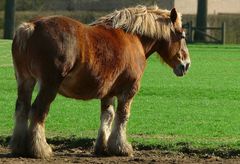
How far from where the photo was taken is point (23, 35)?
32.0ft

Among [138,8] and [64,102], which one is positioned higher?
[138,8]

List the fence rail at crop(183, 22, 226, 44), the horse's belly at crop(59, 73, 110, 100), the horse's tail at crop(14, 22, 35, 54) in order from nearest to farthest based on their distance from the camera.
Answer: the horse's tail at crop(14, 22, 35, 54)
the horse's belly at crop(59, 73, 110, 100)
the fence rail at crop(183, 22, 226, 44)

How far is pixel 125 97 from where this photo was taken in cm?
1088

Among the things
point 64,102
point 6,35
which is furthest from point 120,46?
point 6,35

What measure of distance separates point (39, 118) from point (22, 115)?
0.39 m

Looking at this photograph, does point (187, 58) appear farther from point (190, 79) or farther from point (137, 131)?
point (190, 79)

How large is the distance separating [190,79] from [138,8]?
49.4ft

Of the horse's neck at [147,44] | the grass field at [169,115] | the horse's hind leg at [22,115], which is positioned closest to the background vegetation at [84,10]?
the grass field at [169,115]

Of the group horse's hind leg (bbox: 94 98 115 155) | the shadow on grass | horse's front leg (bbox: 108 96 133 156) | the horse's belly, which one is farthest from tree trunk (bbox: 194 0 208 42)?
the horse's belly

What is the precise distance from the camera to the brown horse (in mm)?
9664

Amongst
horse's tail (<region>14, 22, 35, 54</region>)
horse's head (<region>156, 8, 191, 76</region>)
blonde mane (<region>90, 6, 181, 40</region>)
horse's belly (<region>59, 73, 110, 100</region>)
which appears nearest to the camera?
horse's tail (<region>14, 22, 35, 54</region>)

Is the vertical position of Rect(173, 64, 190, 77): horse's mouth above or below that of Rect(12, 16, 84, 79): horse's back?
below

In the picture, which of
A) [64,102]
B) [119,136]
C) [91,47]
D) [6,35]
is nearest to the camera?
[91,47]

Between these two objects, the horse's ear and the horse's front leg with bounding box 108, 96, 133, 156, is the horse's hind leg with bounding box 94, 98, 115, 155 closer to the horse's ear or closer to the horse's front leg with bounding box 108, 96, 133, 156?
the horse's front leg with bounding box 108, 96, 133, 156
